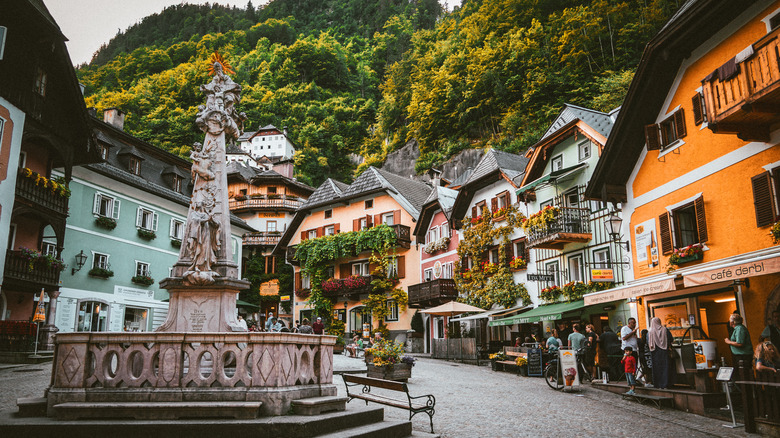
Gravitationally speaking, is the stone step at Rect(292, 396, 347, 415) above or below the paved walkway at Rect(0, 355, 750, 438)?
above

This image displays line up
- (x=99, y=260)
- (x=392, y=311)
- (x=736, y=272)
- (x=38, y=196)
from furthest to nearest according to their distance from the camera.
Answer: (x=392, y=311) < (x=99, y=260) < (x=38, y=196) < (x=736, y=272)

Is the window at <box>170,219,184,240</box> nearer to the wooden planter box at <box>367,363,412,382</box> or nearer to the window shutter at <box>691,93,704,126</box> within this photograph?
the wooden planter box at <box>367,363,412,382</box>

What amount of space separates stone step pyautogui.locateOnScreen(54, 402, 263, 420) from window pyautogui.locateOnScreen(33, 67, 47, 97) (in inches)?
769

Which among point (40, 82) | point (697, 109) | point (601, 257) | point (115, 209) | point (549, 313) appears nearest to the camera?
point (697, 109)

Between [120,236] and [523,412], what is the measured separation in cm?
2602

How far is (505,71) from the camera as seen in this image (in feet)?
157

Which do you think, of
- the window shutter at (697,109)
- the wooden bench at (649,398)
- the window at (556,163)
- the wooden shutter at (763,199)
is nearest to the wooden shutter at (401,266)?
the window at (556,163)

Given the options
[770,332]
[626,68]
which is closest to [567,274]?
[770,332]

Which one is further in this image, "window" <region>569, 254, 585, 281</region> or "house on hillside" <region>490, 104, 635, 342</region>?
"window" <region>569, 254, 585, 281</region>

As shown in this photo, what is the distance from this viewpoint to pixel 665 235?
17641 millimetres

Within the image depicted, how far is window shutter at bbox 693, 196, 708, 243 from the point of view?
15844 mm

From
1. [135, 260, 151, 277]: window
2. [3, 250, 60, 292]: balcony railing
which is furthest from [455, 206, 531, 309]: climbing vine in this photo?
[3, 250, 60, 292]: balcony railing

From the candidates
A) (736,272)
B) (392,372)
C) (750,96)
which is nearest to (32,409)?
(392,372)

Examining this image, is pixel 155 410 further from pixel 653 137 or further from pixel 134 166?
pixel 134 166
